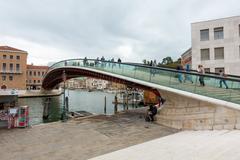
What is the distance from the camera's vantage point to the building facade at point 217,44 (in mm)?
25844

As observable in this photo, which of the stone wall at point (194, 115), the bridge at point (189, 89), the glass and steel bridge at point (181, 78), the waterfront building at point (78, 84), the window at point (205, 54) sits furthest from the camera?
the waterfront building at point (78, 84)

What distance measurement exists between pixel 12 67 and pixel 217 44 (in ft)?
192

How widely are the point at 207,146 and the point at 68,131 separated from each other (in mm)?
8388

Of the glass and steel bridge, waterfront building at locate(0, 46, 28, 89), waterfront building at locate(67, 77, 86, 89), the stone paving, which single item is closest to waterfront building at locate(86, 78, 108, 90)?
waterfront building at locate(67, 77, 86, 89)

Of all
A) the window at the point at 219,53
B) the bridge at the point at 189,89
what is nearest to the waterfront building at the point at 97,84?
the window at the point at 219,53

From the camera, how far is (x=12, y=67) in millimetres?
64375

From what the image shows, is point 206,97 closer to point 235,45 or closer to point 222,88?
point 222,88

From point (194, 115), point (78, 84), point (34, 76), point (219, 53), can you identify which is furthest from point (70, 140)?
point (78, 84)

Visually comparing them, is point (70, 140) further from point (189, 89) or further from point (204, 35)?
point (204, 35)

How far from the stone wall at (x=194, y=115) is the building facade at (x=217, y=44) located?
50.3ft

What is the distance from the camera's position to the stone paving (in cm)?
857

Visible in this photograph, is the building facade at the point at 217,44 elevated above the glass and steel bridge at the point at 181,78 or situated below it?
above

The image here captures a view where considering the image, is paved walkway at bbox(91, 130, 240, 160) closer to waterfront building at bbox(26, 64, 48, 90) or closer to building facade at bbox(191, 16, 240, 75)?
building facade at bbox(191, 16, 240, 75)

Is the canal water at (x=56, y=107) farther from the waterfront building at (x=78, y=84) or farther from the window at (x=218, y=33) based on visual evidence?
the waterfront building at (x=78, y=84)
